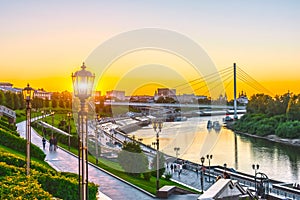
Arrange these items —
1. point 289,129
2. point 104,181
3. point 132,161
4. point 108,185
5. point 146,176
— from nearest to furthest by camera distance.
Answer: point 108,185 < point 104,181 < point 146,176 < point 132,161 < point 289,129

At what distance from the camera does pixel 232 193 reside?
19.4 ft

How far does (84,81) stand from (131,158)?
820 centimetres

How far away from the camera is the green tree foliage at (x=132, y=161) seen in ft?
38.7

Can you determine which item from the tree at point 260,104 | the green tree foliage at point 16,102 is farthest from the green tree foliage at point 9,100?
the tree at point 260,104

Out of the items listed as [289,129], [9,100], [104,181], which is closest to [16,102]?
[9,100]

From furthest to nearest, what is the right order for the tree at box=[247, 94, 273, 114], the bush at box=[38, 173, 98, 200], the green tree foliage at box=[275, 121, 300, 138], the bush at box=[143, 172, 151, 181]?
the tree at box=[247, 94, 273, 114], the green tree foliage at box=[275, 121, 300, 138], the bush at box=[143, 172, 151, 181], the bush at box=[38, 173, 98, 200]

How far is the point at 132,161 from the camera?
38.8ft

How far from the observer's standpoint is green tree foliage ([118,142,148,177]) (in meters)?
11.8

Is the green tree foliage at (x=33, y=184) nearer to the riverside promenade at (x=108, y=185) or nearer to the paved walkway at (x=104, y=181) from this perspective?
the riverside promenade at (x=108, y=185)

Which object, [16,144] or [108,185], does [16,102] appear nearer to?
[16,144]

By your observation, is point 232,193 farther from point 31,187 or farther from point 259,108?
point 259,108

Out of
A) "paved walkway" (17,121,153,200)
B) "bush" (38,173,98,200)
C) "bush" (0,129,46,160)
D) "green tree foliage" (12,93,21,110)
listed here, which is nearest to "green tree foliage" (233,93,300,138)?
"green tree foliage" (12,93,21,110)

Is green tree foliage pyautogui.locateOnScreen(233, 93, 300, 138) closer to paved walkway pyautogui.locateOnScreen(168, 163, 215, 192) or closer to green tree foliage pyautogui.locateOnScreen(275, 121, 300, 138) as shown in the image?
green tree foliage pyautogui.locateOnScreen(275, 121, 300, 138)

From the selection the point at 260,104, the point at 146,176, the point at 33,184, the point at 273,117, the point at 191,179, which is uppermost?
the point at 260,104
